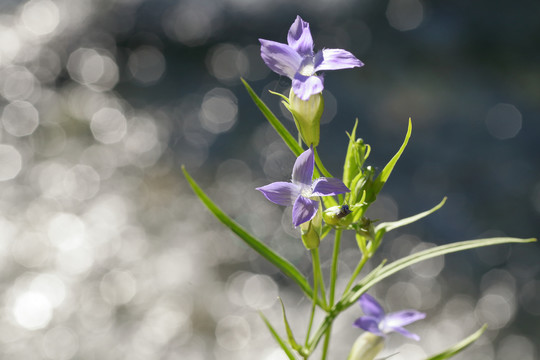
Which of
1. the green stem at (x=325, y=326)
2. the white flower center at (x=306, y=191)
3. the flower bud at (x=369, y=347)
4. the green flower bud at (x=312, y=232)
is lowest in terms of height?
the flower bud at (x=369, y=347)

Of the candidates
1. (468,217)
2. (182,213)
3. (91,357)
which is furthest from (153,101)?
(468,217)

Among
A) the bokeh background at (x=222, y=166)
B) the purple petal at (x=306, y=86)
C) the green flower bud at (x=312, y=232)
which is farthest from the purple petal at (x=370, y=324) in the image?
the bokeh background at (x=222, y=166)

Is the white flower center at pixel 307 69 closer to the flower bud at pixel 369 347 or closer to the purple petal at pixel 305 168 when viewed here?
the purple petal at pixel 305 168

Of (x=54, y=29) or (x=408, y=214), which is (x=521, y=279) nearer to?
(x=408, y=214)

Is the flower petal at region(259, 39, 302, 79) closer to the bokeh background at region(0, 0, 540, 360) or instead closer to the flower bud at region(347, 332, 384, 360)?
the flower bud at region(347, 332, 384, 360)

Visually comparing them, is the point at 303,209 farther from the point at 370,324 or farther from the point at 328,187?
the point at 370,324
